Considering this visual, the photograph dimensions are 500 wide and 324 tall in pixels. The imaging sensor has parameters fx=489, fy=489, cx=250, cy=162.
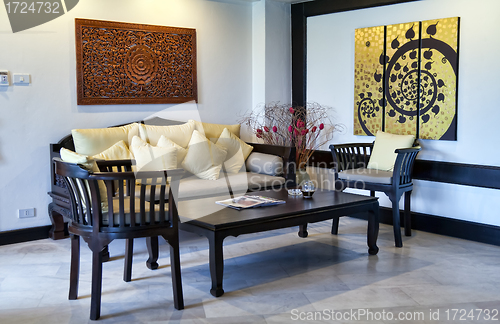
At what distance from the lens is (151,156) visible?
4.49m

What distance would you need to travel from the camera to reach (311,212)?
11.9 feet

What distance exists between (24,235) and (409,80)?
3.97 meters

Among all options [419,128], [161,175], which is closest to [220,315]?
[161,175]

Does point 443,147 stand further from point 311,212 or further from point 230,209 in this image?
point 230,209

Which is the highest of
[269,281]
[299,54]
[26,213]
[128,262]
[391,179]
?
[299,54]

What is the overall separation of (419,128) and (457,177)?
616 mm

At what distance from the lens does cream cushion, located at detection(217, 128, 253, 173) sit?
5102 mm

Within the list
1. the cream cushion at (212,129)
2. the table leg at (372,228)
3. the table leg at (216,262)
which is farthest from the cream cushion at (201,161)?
the table leg at (216,262)

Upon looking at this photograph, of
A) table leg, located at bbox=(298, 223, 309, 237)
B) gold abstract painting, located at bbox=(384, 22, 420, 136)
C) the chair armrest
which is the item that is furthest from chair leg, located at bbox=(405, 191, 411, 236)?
table leg, located at bbox=(298, 223, 309, 237)

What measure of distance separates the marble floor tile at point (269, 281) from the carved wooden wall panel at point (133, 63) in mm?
1557

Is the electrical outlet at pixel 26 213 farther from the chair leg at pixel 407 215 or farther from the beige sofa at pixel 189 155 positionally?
the chair leg at pixel 407 215

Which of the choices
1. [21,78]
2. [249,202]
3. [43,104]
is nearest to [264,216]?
[249,202]

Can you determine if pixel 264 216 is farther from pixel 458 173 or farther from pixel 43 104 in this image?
pixel 43 104

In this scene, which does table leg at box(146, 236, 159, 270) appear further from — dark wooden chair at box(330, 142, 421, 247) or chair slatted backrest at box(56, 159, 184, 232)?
dark wooden chair at box(330, 142, 421, 247)
